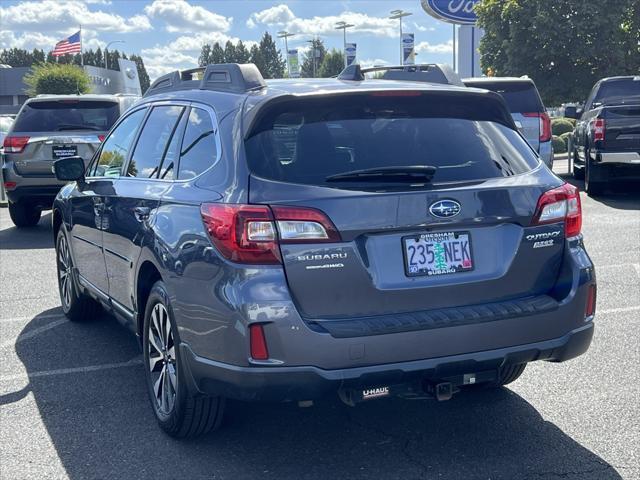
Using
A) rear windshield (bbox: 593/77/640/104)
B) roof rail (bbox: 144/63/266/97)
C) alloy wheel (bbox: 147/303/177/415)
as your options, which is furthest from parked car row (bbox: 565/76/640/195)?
alloy wheel (bbox: 147/303/177/415)

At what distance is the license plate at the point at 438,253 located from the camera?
12.3 feet

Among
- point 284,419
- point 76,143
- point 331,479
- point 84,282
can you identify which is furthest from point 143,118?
point 76,143

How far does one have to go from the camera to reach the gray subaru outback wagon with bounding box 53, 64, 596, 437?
11.9 feet

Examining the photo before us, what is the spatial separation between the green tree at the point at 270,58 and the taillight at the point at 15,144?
12656 cm

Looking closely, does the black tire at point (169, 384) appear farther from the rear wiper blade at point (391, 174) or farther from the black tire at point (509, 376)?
the black tire at point (509, 376)

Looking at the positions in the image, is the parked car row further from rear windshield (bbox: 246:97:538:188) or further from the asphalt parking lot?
rear windshield (bbox: 246:97:538:188)

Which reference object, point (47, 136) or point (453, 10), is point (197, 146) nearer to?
point (47, 136)

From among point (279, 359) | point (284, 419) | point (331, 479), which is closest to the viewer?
point (279, 359)

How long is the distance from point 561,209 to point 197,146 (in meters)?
1.79

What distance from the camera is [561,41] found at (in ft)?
91.6

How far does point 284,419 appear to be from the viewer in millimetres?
4656

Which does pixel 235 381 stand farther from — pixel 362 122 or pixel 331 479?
pixel 362 122

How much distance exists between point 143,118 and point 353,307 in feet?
7.72

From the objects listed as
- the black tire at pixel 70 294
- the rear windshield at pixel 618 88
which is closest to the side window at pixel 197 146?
the black tire at pixel 70 294
